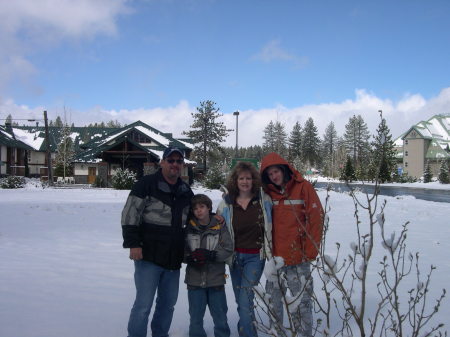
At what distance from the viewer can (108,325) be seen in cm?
397

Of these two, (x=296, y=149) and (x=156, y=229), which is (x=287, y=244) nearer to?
(x=156, y=229)

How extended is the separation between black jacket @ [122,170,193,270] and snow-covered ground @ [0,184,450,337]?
36.0 inches

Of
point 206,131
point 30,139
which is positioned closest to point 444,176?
point 206,131

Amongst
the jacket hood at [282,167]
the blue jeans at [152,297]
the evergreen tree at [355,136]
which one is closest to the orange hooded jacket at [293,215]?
the jacket hood at [282,167]

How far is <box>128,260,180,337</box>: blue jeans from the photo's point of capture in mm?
3477

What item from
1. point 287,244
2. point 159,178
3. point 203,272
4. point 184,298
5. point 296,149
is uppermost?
point 296,149

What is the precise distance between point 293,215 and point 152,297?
148 cm

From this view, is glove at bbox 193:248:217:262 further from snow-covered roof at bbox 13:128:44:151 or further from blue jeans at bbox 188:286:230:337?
snow-covered roof at bbox 13:128:44:151

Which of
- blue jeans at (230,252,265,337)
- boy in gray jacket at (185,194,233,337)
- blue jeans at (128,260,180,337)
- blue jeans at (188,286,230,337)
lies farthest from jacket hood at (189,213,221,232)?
blue jeans at (188,286,230,337)

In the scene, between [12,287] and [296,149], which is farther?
[296,149]

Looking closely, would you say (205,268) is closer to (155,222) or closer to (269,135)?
(155,222)

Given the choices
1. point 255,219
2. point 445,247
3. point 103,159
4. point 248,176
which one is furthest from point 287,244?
point 103,159

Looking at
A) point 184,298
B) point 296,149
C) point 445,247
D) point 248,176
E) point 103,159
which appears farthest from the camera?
point 296,149

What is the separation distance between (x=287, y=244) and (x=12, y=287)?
3.67 meters
